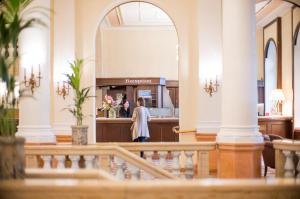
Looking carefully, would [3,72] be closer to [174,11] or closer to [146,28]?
[174,11]

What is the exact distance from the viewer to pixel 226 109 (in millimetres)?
6273

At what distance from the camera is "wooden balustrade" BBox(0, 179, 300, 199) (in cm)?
336

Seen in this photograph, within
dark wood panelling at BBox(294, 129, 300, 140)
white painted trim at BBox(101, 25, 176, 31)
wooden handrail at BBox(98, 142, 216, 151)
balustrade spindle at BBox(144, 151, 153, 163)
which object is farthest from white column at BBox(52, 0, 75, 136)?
white painted trim at BBox(101, 25, 176, 31)

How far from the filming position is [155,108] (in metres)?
20.5

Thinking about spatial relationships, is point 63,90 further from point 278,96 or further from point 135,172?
point 278,96

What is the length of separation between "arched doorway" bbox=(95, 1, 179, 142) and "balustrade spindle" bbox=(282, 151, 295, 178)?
15.5 m

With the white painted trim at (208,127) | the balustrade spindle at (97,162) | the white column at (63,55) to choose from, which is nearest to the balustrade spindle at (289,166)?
the balustrade spindle at (97,162)

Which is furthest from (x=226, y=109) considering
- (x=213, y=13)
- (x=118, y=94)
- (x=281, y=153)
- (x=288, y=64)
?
(x=118, y=94)

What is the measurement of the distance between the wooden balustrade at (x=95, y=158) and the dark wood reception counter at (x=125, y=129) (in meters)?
9.33

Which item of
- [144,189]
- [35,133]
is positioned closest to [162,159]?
[35,133]

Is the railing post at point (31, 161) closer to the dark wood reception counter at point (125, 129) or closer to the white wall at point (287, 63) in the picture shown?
the dark wood reception counter at point (125, 129)

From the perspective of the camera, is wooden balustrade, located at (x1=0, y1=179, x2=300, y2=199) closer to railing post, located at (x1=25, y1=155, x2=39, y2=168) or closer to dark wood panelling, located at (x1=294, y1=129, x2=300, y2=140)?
railing post, located at (x1=25, y1=155, x2=39, y2=168)

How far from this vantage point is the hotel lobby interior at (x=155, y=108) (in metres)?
3.51

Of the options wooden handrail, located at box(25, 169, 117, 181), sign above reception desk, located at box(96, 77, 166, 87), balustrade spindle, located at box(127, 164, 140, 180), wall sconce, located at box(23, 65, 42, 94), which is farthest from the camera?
sign above reception desk, located at box(96, 77, 166, 87)
